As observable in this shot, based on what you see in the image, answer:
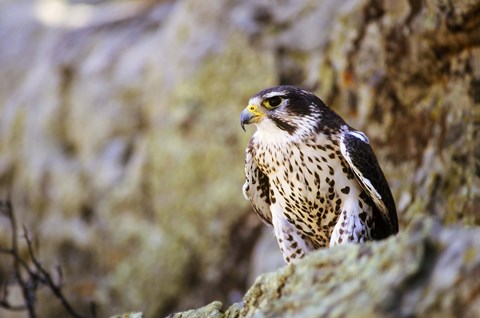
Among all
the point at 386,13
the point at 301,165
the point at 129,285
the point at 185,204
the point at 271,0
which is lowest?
the point at 129,285

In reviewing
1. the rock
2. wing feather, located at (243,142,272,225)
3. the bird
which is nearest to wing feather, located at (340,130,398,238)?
the bird

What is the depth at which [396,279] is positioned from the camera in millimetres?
2301

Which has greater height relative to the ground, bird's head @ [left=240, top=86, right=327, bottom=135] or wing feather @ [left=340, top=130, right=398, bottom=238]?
bird's head @ [left=240, top=86, right=327, bottom=135]

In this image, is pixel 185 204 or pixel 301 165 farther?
pixel 185 204

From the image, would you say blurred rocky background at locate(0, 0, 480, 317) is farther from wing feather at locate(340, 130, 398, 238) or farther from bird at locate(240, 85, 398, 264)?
bird at locate(240, 85, 398, 264)

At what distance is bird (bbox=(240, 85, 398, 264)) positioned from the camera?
420 cm

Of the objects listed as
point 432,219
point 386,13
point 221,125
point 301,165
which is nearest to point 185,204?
point 221,125

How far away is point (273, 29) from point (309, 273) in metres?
4.94

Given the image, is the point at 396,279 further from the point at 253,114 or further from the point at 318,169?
the point at 253,114

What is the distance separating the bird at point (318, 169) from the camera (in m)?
4.20

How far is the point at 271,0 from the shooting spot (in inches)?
303

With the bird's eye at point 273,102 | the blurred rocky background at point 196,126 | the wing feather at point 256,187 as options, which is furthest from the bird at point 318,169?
the blurred rocky background at point 196,126

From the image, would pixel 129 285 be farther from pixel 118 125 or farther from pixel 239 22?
pixel 239 22

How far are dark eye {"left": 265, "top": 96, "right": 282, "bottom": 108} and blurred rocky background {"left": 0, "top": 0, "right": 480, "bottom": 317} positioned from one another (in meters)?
1.88
